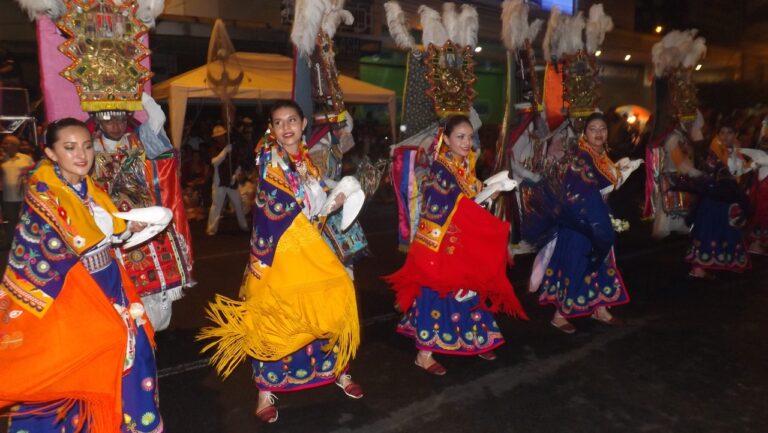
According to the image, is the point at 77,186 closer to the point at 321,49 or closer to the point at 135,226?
the point at 135,226

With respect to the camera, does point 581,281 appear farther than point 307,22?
Yes

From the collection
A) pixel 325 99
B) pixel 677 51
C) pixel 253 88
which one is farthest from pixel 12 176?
pixel 677 51

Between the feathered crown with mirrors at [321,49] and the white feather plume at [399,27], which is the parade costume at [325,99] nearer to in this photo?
the feathered crown with mirrors at [321,49]

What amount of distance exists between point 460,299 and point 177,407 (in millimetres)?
1754

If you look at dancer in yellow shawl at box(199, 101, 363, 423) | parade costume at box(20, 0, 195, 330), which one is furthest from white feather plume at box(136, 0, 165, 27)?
dancer in yellow shawl at box(199, 101, 363, 423)

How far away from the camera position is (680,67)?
6781 mm

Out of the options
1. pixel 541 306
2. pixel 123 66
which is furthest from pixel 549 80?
pixel 123 66

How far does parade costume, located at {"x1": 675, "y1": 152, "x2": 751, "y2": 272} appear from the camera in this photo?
583 centimetres

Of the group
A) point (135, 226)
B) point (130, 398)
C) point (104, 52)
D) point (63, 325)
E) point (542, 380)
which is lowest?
point (542, 380)

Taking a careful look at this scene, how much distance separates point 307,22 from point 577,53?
3403mm

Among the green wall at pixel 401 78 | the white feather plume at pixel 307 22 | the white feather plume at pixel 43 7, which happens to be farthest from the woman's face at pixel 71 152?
the green wall at pixel 401 78

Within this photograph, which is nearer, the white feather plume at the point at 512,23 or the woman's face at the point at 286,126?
the woman's face at the point at 286,126

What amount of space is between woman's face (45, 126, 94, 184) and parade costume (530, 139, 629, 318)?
10.5 feet

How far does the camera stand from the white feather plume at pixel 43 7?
3480 mm
